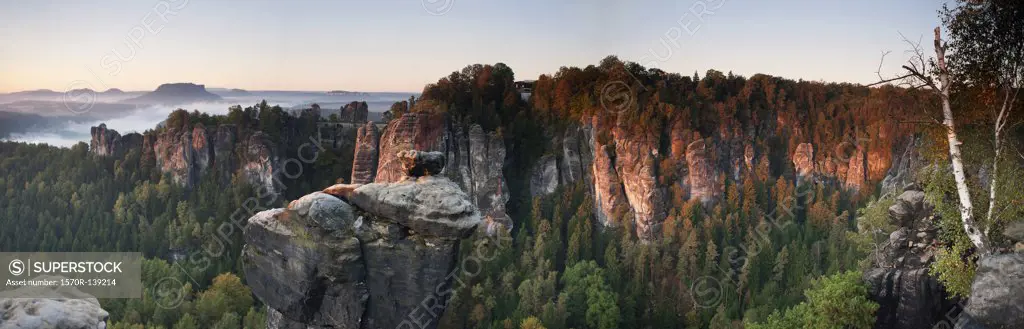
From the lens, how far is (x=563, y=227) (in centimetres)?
5362

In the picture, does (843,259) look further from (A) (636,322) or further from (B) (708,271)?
(A) (636,322)

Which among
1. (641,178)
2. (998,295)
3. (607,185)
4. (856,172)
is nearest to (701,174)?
(641,178)

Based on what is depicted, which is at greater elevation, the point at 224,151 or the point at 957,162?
the point at 957,162

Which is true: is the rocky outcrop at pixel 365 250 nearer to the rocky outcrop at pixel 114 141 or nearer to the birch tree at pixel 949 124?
the birch tree at pixel 949 124

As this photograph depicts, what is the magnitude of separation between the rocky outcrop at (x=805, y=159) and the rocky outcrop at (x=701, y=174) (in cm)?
751

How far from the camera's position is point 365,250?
39.1 ft

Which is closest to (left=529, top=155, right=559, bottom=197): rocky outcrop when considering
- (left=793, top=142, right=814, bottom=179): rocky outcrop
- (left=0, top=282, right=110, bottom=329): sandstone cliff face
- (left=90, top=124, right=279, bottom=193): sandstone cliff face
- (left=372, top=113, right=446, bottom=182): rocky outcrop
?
(left=372, top=113, right=446, bottom=182): rocky outcrop

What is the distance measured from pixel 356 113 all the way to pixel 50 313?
189ft

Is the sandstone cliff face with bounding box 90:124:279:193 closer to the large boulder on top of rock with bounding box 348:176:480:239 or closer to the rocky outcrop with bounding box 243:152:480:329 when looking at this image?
the rocky outcrop with bounding box 243:152:480:329

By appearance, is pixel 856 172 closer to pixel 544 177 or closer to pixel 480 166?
pixel 544 177

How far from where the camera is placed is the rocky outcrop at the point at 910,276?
17.2 m

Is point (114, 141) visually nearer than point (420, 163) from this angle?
No

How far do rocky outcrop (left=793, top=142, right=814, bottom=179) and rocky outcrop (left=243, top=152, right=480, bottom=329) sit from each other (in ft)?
159

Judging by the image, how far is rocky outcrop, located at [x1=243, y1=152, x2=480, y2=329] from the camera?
38.3 feet
